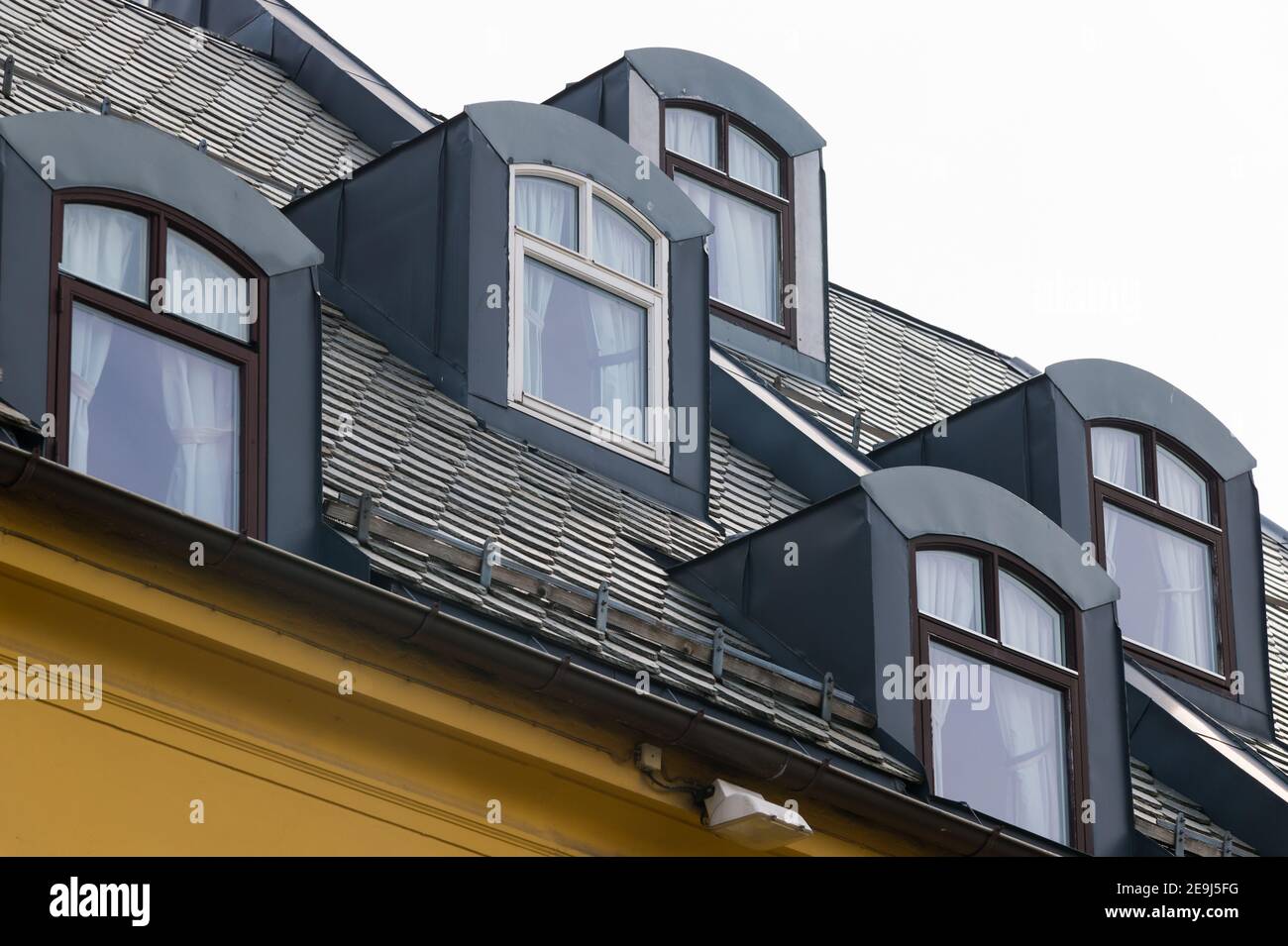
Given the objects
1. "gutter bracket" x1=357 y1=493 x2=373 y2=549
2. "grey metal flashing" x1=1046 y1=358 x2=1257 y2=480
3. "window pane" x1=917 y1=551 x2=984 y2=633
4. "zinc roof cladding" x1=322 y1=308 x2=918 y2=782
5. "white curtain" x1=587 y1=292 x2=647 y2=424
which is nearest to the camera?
"gutter bracket" x1=357 y1=493 x2=373 y2=549

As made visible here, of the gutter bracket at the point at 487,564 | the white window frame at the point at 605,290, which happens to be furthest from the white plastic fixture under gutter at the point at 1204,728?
the gutter bracket at the point at 487,564

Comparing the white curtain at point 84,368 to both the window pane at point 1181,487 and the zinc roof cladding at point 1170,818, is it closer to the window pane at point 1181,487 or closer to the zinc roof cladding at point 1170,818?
the zinc roof cladding at point 1170,818

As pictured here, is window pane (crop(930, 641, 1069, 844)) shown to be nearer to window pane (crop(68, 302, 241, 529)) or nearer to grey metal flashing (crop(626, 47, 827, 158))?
window pane (crop(68, 302, 241, 529))

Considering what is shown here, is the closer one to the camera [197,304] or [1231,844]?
[197,304]

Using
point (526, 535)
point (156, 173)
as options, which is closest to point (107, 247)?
point (156, 173)

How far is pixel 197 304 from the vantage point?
11.3m

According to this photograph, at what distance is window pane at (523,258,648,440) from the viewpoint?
14.0 metres

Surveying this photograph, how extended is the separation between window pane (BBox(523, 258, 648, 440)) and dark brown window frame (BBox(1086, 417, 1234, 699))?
2911 mm

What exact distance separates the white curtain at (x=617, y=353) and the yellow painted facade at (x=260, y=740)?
3.05 meters

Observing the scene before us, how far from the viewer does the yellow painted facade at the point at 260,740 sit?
9.91 m

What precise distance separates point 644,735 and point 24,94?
16.0 ft

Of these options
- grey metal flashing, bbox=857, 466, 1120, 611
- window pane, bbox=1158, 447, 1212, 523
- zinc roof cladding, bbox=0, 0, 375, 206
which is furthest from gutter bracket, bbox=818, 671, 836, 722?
zinc roof cladding, bbox=0, 0, 375, 206
